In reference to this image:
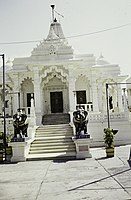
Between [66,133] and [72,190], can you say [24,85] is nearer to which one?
[66,133]

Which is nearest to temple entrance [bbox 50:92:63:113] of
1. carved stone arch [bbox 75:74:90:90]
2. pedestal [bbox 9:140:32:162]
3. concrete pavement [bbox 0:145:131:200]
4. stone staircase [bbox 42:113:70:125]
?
stone staircase [bbox 42:113:70:125]

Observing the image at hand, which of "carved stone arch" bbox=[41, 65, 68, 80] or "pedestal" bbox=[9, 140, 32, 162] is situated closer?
"pedestal" bbox=[9, 140, 32, 162]

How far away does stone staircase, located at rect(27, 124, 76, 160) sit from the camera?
11873 mm

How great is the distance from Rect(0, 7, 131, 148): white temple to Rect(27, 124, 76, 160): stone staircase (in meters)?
3.51

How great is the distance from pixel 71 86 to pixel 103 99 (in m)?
3.72

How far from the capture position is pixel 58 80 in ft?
73.4

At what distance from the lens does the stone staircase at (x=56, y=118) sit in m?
19.3

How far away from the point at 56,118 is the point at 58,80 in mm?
3674

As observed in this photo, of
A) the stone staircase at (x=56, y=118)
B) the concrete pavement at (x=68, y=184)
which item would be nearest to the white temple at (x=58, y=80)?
the stone staircase at (x=56, y=118)

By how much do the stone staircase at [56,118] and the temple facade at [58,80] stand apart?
480mm

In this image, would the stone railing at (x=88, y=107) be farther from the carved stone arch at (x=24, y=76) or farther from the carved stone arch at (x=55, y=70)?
the carved stone arch at (x=24, y=76)

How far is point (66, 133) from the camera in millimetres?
15562

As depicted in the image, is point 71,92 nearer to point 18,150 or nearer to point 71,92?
point 71,92

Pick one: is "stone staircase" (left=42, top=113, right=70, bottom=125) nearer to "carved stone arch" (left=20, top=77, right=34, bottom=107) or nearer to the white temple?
the white temple
